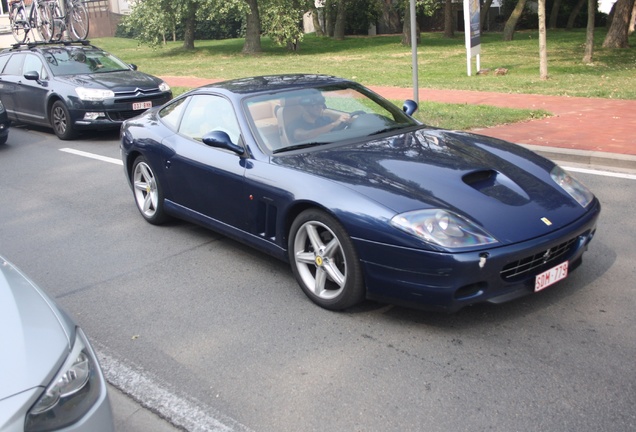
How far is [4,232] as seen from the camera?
6949 mm

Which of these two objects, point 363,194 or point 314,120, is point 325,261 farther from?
point 314,120

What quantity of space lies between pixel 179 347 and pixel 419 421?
64.1 inches

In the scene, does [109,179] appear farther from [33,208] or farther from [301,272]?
[301,272]

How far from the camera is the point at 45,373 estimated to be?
2469 millimetres

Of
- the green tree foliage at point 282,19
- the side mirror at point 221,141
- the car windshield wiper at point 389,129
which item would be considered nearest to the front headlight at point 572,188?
the car windshield wiper at point 389,129

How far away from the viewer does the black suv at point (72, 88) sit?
38.1ft

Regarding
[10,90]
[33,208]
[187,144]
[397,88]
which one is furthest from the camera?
[397,88]

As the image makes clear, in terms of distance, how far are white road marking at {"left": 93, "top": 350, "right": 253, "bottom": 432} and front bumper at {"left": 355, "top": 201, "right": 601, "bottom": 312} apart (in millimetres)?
1264

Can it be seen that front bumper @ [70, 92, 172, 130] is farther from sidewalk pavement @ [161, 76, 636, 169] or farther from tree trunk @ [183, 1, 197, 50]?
tree trunk @ [183, 1, 197, 50]

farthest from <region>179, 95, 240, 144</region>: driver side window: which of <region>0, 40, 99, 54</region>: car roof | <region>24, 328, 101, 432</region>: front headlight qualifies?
<region>0, 40, 99, 54</region>: car roof

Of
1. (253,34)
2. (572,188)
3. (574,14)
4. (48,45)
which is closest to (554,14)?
(574,14)

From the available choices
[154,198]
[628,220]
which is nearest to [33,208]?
[154,198]

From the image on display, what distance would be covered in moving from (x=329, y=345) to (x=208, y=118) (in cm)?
252

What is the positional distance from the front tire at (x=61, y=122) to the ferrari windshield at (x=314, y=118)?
727 centimetres
